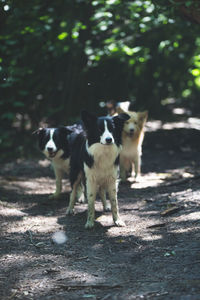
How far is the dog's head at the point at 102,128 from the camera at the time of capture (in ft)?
15.8

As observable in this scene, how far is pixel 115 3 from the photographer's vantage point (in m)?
8.63

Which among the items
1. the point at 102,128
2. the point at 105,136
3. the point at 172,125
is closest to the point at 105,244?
the point at 105,136

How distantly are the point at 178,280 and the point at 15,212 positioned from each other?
125 inches

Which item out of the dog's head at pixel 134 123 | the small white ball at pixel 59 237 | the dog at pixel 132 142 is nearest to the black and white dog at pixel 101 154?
the small white ball at pixel 59 237

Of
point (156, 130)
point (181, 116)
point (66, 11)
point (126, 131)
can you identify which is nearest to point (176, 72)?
point (181, 116)

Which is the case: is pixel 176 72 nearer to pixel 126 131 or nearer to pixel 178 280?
pixel 126 131

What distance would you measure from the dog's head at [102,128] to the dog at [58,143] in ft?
4.26

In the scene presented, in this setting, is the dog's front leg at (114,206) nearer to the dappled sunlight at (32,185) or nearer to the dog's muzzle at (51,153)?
the dog's muzzle at (51,153)

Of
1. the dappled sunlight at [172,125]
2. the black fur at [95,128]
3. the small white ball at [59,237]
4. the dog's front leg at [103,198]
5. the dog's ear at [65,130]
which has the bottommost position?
the dappled sunlight at [172,125]

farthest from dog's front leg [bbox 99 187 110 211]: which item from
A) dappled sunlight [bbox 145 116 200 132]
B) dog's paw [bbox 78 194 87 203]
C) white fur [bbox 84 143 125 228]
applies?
dappled sunlight [bbox 145 116 200 132]

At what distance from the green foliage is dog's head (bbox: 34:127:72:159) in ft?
5.37

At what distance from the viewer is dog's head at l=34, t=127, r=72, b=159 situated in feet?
21.2

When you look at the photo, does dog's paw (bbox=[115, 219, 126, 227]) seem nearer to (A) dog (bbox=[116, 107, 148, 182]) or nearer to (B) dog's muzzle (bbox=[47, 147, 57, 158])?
(B) dog's muzzle (bbox=[47, 147, 57, 158])

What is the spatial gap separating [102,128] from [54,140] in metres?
1.84
